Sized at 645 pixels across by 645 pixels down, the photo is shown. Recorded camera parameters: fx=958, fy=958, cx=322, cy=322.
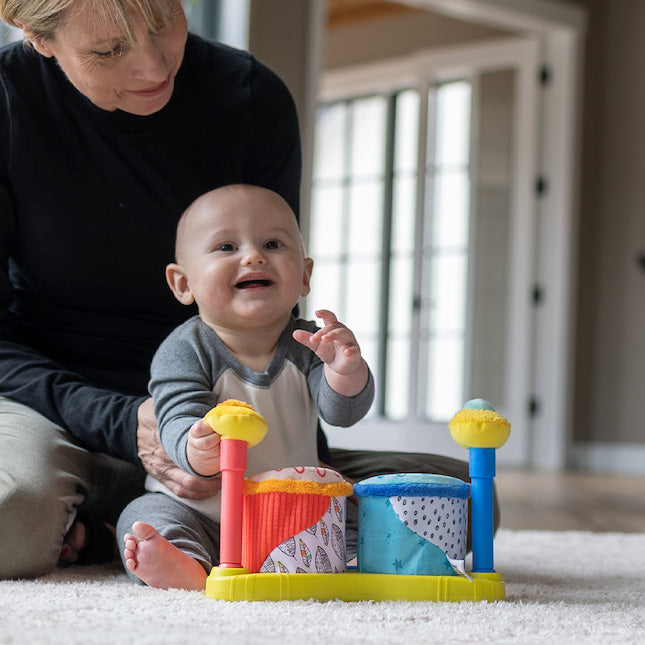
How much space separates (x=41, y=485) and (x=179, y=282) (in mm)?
310

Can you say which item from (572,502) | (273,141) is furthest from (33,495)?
(572,502)

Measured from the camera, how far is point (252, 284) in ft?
3.92

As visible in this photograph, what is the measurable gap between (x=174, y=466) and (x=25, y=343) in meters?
0.42

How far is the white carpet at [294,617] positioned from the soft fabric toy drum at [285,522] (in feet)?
0.18

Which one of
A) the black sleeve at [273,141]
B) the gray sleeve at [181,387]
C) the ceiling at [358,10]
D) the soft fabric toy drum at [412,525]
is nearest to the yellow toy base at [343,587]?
the soft fabric toy drum at [412,525]

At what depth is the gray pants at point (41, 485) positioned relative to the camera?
3.75 ft

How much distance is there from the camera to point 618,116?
5.11 meters

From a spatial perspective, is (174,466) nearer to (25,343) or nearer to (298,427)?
(298,427)

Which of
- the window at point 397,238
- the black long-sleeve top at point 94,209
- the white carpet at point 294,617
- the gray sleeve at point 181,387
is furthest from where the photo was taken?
the window at point 397,238

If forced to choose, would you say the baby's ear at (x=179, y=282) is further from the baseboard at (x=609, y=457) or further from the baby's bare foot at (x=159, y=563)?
the baseboard at (x=609, y=457)

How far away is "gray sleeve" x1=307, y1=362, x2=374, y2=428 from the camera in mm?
1134

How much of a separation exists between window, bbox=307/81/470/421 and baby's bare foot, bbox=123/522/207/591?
384cm

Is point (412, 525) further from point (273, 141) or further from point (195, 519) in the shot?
point (273, 141)

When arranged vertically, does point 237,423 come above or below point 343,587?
above
